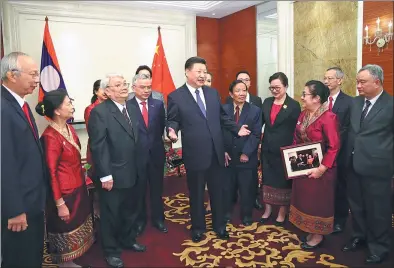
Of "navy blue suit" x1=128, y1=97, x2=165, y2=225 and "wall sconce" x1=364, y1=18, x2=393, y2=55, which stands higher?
"wall sconce" x1=364, y1=18, x2=393, y2=55

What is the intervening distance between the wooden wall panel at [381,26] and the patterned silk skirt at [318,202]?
66.4 inches

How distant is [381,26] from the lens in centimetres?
377

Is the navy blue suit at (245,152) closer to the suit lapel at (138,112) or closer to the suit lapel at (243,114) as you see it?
the suit lapel at (243,114)

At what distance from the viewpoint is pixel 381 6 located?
3.81 meters

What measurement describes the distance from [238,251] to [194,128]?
104 cm

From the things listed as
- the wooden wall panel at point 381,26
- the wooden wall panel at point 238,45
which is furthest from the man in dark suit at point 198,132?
the wooden wall panel at point 238,45

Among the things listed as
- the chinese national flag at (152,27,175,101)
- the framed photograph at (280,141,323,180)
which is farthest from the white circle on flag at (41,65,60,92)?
the framed photograph at (280,141,323,180)

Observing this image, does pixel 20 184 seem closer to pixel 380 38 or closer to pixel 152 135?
pixel 152 135

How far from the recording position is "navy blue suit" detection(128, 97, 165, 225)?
2.87 metres

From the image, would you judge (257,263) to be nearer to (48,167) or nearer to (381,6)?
(48,167)

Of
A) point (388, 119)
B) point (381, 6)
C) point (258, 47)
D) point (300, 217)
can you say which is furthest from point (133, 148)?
point (258, 47)

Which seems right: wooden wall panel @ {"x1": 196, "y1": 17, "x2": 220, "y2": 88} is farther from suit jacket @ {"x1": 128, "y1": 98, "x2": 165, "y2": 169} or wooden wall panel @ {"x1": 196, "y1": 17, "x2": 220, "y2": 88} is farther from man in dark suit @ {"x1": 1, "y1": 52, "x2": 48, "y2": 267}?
man in dark suit @ {"x1": 1, "y1": 52, "x2": 48, "y2": 267}

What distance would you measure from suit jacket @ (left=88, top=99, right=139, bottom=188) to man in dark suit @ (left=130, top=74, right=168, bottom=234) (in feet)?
1.40

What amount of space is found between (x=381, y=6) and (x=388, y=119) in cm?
238
